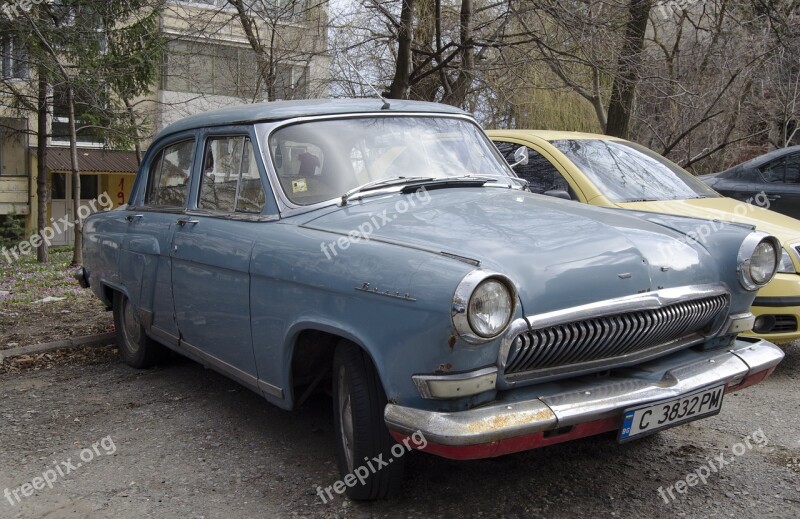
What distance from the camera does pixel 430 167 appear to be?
432 cm

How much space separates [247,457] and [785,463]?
8.88ft

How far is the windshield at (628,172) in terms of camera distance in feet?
19.9

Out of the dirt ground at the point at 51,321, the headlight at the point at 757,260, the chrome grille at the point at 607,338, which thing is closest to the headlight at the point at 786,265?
the headlight at the point at 757,260

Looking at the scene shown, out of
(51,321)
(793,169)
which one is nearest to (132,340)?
(51,321)

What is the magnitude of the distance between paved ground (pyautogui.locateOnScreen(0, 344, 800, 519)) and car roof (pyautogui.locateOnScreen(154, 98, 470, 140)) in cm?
176

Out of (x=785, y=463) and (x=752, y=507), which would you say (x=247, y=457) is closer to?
(x=752, y=507)

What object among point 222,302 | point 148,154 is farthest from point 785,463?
point 148,154

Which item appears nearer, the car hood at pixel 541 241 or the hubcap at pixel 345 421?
the car hood at pixel 541 241

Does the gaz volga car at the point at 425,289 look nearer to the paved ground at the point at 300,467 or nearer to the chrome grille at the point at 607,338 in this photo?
the chrome grille at the point at 607,338

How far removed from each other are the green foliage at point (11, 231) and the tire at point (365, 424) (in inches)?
932

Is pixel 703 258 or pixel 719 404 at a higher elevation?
pixel 703 258

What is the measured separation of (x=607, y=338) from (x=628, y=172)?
3.60 metres

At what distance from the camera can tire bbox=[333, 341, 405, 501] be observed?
319 cm

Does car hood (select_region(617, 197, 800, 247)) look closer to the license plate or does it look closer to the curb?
the license plate
